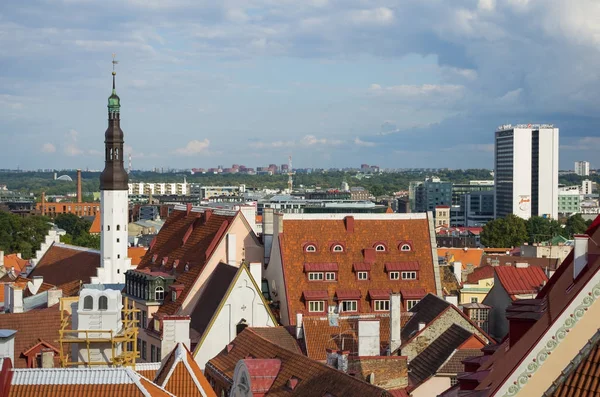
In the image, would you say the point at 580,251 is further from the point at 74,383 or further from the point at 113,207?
the point at 113,207

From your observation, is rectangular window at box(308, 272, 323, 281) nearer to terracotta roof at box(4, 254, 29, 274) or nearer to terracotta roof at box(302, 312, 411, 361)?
terracotta roof at box(302, 312, 411, 361)

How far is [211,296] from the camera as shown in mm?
68062

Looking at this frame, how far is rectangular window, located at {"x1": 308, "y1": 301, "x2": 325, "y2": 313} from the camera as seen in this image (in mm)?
70312

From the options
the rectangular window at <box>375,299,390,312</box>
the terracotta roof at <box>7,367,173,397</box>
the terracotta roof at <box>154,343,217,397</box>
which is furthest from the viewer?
the rectangular window at <box>375,299,390,312</box>

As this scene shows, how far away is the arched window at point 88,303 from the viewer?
39375 mm

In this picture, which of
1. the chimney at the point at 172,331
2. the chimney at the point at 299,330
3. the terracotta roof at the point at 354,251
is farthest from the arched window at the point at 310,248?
the chimney at the point at 172,331

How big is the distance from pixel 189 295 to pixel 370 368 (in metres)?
28.2

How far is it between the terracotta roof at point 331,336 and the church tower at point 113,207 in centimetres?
3837

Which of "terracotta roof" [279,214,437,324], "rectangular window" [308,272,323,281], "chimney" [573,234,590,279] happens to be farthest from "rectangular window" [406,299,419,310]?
"chimney" [573,234,590,279]

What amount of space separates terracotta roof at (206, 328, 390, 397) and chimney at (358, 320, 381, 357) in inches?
143

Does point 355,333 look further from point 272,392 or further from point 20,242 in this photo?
point 20,242

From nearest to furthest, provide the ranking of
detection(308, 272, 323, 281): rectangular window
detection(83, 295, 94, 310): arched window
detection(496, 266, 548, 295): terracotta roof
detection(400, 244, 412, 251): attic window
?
detection(83, 295, 94, 310): arched window, detection(496, 266, 548, 295): terracotta roof, detection(308, 272, 323, 281): rectangular window, detection(400, 244, 412, 251): attic window

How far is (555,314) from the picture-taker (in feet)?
61.0

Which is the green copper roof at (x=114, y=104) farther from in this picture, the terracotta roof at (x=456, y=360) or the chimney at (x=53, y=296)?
the terracotta roof at (x=456, y=360)
